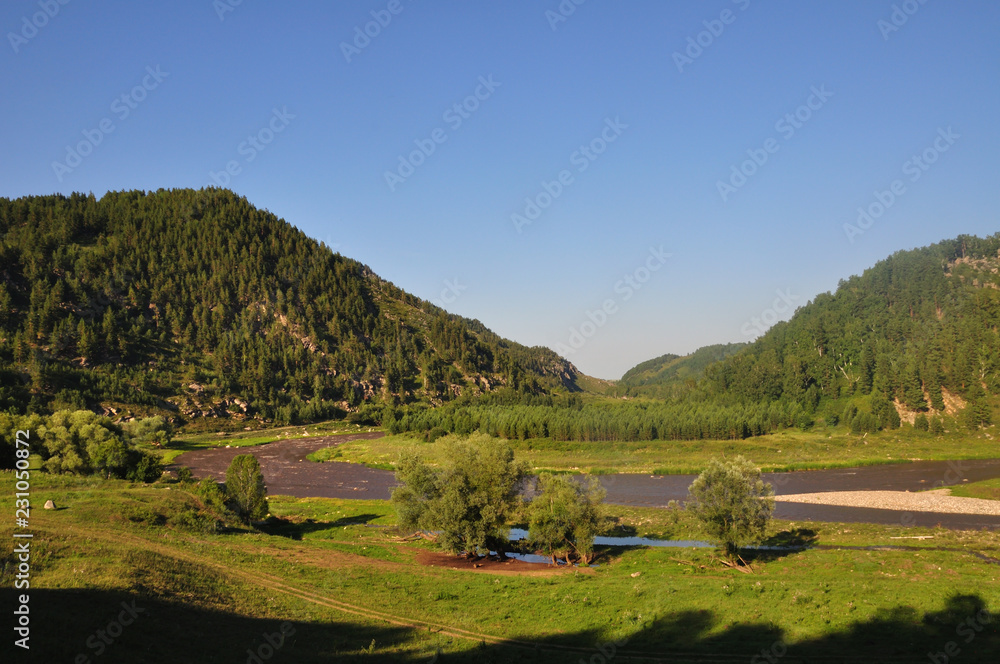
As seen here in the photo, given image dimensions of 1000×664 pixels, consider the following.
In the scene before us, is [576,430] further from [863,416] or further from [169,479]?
[169,479]

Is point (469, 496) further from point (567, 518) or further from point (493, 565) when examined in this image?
point (567, 518)

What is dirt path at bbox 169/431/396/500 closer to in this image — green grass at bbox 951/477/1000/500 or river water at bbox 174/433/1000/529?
river water at bbox 174/433/1000/529

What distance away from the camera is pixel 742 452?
110125 millimetres

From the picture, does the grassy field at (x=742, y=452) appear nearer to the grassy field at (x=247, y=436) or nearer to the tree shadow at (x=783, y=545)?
the grassy field at (x=247, y=436)

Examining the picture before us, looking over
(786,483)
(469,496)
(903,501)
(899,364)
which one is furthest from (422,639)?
(899,364)

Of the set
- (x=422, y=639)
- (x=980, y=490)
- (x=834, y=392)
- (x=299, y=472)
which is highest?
(x=834, y=392)

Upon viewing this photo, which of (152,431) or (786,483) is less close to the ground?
(152,431)

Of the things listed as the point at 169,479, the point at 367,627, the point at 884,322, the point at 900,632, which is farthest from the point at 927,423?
the point at 169,479

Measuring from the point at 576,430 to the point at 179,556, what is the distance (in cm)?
10941

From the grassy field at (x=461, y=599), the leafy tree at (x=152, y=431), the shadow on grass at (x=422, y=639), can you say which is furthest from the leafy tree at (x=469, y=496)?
the leafy tree at (x=152, y=431)

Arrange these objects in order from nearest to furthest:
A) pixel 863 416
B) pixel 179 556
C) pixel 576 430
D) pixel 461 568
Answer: pixel 179 556 → pixel 461 568 → pixel 863 416 → pixel 576 430

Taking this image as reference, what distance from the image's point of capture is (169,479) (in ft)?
221

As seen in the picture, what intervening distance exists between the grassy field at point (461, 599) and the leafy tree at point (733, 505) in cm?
213

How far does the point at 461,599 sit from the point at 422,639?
8.97m
